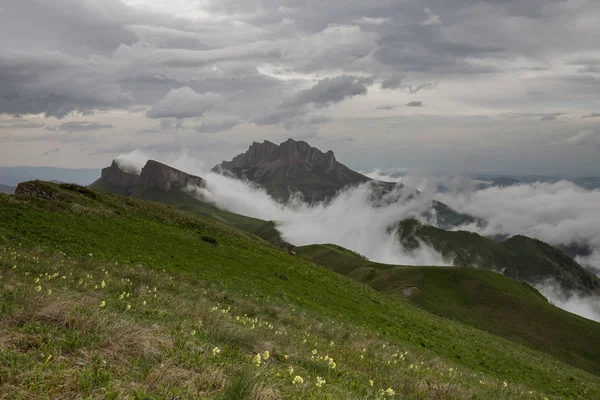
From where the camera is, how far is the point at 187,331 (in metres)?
9.30

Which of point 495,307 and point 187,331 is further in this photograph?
point 495,307

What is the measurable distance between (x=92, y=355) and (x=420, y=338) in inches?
1133

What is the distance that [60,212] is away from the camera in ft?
125

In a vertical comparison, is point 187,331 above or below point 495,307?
above

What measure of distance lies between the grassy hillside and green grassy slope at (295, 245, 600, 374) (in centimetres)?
4357

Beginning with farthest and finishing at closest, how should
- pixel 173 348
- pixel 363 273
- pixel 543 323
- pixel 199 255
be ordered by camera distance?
pixel 363 273 < pixel 543 323 < pixel 199 255 < pixel 173 348

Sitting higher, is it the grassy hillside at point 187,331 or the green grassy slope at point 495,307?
the grassy hillside at point 187,331

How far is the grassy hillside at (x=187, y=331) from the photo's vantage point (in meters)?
5.98

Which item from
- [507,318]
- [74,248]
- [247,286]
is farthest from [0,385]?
[507,318]

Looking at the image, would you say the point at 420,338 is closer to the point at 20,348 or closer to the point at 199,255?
the point at 199,255

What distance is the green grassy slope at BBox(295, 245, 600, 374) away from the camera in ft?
221

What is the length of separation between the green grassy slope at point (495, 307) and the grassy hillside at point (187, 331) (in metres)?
43.6

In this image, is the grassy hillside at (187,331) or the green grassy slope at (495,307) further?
the green grassy slope at (495,307)

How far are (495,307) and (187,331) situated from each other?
89.5 m
